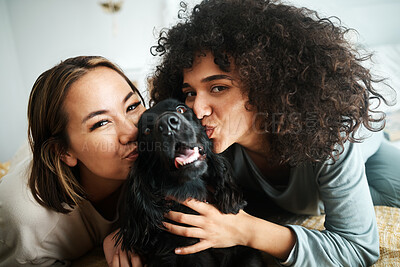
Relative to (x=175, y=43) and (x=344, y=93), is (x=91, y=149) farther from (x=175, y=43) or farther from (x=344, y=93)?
(x=344, y=93)

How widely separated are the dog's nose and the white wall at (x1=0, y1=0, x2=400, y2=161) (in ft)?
9.54

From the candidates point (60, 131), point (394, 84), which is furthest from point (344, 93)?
point (394, 84)

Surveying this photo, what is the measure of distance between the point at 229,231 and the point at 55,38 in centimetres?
470

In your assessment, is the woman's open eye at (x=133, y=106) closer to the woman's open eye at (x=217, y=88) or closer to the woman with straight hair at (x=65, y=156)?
the woman with straight hair at (x=65, y=156)

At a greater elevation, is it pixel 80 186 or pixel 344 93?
pixel 344 93

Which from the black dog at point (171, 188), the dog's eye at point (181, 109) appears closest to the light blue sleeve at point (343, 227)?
the black dog at point (171, 188)

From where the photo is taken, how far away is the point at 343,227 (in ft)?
4.04

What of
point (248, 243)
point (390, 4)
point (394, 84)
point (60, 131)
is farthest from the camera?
point (390, 4)

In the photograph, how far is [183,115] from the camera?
119 cm

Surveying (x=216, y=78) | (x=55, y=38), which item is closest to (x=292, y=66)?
(x=216, y=78)

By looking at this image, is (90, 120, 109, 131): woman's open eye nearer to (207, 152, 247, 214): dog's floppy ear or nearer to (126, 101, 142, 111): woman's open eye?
(126, 101, 142, 111): woman's open eye

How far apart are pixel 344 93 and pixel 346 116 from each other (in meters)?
0.13

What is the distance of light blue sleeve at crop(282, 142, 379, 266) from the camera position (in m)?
1.17

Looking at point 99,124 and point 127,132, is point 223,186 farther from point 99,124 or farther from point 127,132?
point 99,124
